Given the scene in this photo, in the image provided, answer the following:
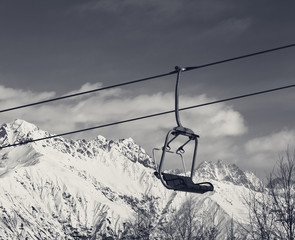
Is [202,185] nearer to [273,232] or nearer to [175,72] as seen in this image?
[175,72]

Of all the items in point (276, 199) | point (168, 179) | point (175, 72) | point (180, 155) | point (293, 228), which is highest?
point (276, 199)

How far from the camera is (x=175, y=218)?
50438 millimetres

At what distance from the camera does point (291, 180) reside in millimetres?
31688

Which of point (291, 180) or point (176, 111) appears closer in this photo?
point (176, 111)

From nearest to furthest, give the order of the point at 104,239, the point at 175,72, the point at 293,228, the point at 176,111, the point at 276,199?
the point at 176,111 → the point at 175,72 → the point at 293,228 → the point at 276,199 → the point at 104,239

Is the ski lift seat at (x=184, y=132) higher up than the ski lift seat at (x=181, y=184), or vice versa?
the ski lift seat at (x=184, y=132)

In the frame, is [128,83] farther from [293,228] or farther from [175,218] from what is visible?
[175,218]

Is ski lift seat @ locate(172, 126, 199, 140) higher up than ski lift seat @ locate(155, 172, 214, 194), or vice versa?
ski lift seat @ locate(172, 126, 199, 140)

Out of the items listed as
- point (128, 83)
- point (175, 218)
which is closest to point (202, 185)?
point (128, 83)

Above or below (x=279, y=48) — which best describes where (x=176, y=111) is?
below

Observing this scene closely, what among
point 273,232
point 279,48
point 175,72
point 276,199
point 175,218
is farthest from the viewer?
point 175,218

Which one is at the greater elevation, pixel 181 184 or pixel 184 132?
pixel 184 132

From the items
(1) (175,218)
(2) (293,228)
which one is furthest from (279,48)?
(1) (175,218)

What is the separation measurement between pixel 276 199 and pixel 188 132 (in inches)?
937
